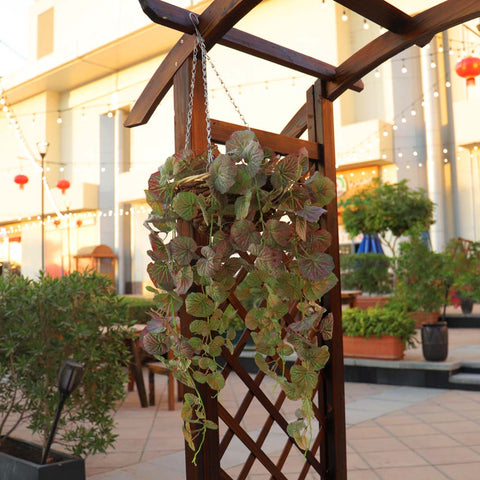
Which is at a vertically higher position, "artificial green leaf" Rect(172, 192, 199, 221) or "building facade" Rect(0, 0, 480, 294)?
"building facade" Rect(0, 0, 480, 294)

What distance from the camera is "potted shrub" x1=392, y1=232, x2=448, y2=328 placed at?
6.33 meters

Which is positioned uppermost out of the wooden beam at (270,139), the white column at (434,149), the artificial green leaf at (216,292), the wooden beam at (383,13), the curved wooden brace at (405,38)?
the white column at (434,149)

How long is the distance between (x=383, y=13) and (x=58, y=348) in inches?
87.9

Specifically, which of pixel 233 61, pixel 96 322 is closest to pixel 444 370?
pixel 96 322

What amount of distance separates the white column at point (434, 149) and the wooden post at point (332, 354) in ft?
40.9

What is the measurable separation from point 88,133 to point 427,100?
524 inches

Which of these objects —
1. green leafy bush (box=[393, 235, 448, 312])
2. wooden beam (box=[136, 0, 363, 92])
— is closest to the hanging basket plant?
wooden beam (box=[136, 0, 363, 92])

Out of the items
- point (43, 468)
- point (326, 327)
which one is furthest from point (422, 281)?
point (326, 327)

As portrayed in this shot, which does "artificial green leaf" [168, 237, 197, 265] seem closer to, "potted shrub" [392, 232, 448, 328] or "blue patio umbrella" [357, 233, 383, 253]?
"potted shrub" [392, 232, 448, 328]

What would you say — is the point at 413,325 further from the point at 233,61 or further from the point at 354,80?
the point at 233,61

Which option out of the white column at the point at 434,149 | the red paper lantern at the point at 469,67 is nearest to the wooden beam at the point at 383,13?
the red paper lantern at the point at 469,67

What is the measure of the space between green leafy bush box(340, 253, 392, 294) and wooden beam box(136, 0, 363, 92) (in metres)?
8.61

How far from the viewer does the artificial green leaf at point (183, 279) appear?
1.39 metres

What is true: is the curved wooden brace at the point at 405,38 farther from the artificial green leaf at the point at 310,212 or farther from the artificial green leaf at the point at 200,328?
the artificial green leaf at the point at 200,328
